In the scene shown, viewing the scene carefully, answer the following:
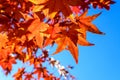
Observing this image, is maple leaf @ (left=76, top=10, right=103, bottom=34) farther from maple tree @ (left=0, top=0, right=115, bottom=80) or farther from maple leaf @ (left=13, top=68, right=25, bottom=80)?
maple leaf @ (left=13, top=68, right=25, bottom=80)

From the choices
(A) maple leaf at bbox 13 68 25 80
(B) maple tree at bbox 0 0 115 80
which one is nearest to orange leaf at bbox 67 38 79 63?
(B) maple tree at bbox 0 0 115 80

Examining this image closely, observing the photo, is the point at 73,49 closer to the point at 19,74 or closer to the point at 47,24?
the point at 47,24

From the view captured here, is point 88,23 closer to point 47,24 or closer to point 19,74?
point 47,24

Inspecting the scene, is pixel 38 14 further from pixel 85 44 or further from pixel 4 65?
pixel 4 65

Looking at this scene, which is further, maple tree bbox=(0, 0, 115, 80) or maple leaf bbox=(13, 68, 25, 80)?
maple leaf bbox=(13, 68, 25, 80)

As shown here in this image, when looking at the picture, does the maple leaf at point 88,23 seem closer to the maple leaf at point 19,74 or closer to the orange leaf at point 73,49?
the orange leaf at point 73,49

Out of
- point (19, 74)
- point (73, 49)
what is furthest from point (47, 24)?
point (19, 74)

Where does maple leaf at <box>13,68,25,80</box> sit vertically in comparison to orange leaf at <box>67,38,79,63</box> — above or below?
above

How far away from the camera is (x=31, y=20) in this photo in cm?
181

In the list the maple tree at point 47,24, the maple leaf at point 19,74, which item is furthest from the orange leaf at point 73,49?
the maple leaf at point 19,74

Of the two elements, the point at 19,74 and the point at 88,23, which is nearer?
the point at 88,23

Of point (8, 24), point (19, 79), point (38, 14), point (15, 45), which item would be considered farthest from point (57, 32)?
point (19, 79)

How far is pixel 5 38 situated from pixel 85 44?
82 centimetres

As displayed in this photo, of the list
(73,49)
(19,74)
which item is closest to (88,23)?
(73,49)
